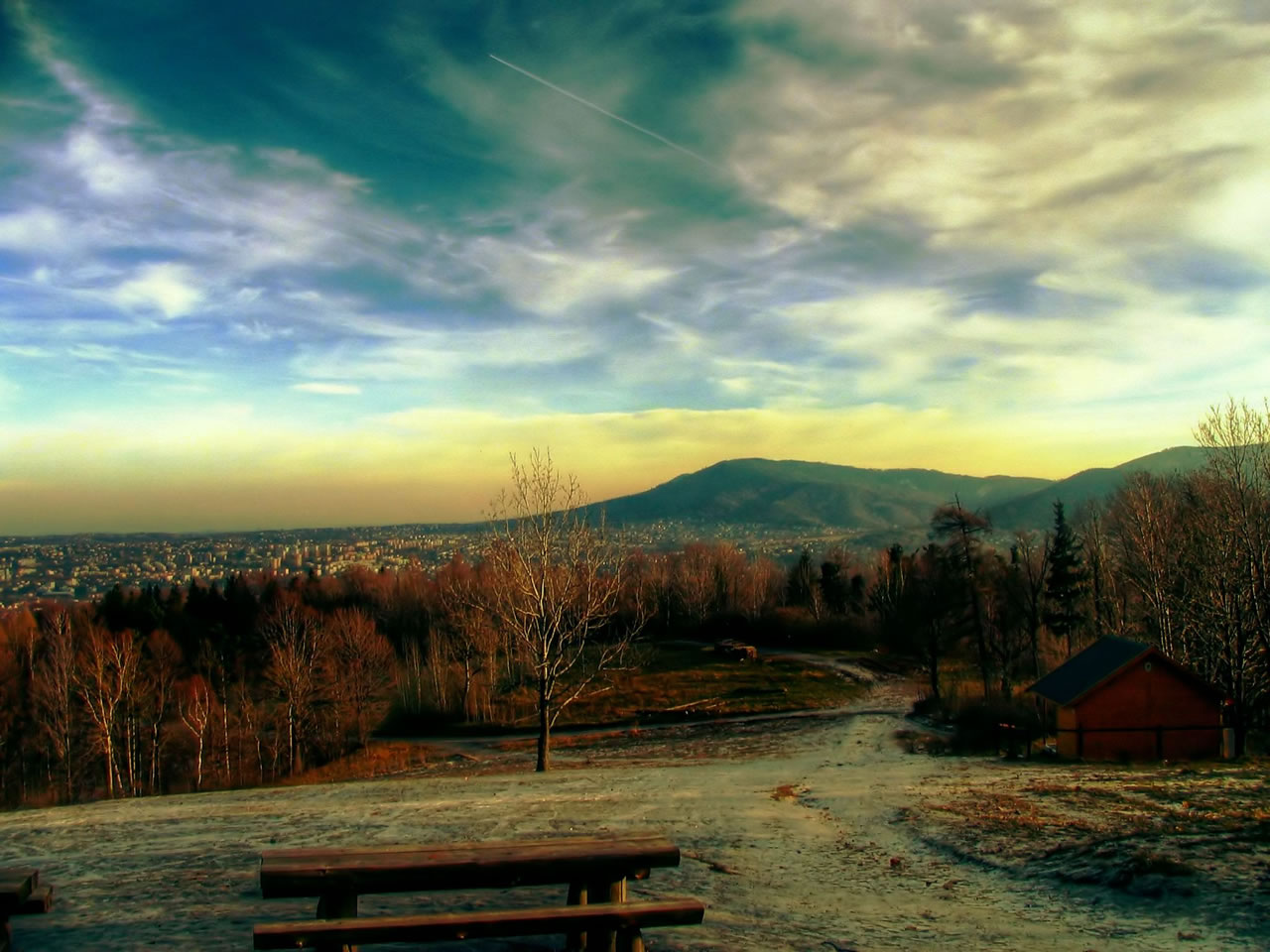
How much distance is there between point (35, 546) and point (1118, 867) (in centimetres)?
20006

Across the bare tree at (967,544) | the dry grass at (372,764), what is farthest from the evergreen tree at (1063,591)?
the dry grass at (372,764)

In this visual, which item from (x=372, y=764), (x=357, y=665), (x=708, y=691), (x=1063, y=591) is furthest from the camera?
(x=1063, y=591)

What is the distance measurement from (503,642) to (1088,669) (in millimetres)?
39112

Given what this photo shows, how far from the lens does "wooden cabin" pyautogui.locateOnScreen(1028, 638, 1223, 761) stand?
2633cm

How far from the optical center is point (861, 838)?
1226 cm

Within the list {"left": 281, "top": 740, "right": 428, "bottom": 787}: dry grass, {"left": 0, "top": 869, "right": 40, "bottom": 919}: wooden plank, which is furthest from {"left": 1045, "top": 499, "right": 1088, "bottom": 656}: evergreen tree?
{"left": 0, "top": 869, "right": 40, "bottom": 919}: wooden plank

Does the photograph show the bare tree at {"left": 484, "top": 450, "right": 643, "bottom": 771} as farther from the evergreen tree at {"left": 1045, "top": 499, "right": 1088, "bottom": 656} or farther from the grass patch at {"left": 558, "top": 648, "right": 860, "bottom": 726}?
the evergreen tree at {"left": 1045, "top": 499, "right": 1088, "bottom": 656}

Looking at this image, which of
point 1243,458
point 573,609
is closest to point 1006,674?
point 1243,458

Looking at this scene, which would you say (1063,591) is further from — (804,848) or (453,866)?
(453,866)

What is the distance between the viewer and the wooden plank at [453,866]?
621cm

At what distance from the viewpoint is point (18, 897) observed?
642 cm

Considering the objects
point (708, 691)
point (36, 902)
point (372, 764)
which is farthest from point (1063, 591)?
point (36, 902)

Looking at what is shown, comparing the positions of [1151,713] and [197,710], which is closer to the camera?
[1151,713]

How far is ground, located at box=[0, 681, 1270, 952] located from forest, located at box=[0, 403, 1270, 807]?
26.6 feet
